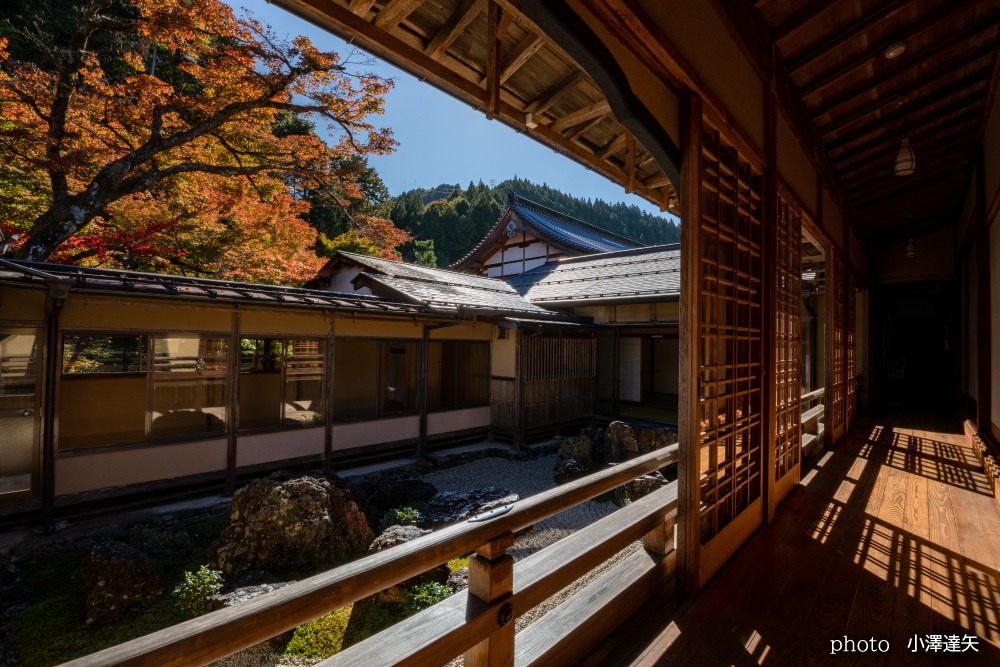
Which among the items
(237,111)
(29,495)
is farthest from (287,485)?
(237,111)

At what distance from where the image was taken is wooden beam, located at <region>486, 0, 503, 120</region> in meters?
2.27

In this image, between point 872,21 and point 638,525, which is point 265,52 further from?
point 638,525

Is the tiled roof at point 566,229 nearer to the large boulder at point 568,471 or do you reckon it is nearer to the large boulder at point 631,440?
the large boulder at point 631,440

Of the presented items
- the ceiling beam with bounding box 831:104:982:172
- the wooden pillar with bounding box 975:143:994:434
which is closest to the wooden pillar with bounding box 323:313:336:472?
the ceiling beam with bounding box 831:104:982:172

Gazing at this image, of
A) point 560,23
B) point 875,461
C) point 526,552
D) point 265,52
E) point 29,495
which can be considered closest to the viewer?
point 560,23

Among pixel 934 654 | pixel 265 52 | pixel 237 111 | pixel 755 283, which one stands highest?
pixel 265 52

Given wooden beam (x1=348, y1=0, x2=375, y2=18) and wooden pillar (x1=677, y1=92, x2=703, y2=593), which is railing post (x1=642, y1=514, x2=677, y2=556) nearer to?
wooden pillar (x1=677, y1=92, x2=703, y2=593)

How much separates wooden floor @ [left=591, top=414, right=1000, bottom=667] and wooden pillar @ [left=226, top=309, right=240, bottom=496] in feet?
17.2

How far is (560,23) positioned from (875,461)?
235 inches

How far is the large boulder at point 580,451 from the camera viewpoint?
23.0 feet

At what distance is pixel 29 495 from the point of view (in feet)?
14.4

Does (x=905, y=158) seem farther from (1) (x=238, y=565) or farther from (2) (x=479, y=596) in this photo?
(1) (x=238, y=565)

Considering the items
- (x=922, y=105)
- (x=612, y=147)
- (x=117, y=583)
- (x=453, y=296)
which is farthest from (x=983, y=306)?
(x=117, y=583)

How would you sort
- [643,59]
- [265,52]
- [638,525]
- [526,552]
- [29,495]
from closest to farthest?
[643,59], [638,525], [526,552], [29,495], [265,52]
